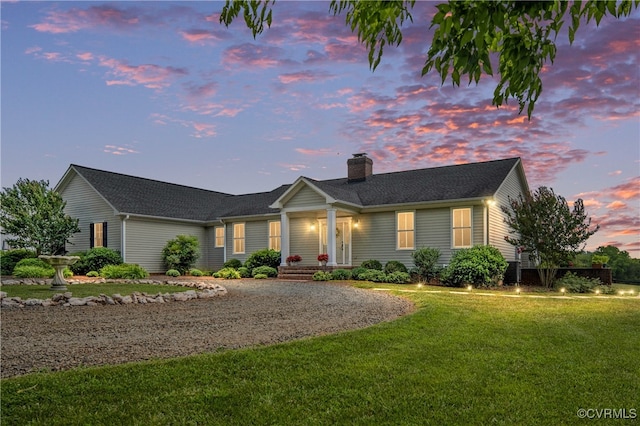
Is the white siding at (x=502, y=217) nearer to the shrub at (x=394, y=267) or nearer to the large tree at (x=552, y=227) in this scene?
the large tree at (x=552, y=227)

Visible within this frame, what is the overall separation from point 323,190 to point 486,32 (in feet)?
57.1

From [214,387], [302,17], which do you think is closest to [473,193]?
[302,17]

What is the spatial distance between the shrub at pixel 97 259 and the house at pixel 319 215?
0.66m

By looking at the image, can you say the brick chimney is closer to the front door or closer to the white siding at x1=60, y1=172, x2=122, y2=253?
the front door

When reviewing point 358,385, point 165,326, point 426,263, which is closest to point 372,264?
point 426,263

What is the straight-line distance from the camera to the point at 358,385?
13.8 feet

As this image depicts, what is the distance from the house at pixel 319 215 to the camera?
63.0 ft

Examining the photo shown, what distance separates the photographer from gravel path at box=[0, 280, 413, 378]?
528 centimetres

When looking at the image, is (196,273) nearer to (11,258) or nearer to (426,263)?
(11,258)

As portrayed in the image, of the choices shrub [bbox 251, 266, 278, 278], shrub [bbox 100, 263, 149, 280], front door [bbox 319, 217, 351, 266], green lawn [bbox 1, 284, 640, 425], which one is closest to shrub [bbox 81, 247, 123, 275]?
shrub [bbox 100, 263, 149, 280]

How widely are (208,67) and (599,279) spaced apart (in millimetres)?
14741

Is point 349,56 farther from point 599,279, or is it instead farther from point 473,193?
point 599,279

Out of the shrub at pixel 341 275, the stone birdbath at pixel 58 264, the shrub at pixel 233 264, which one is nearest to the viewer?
the stone birdbath at pixel 58 264

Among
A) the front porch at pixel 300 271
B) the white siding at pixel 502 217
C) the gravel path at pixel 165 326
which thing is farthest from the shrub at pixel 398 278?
the gravel path at pixel 165 326
